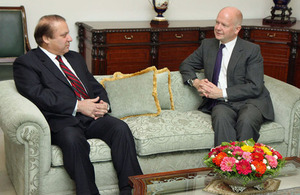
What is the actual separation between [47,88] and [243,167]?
4.68ft

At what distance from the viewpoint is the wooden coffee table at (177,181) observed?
2377mm

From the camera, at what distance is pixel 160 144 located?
3.05 metres

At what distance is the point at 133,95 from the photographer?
11.2 feet

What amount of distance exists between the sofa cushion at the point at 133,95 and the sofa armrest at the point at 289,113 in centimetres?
91

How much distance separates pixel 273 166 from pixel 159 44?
2.74 metres

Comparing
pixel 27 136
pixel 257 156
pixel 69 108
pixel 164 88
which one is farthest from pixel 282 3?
pixel 27 136

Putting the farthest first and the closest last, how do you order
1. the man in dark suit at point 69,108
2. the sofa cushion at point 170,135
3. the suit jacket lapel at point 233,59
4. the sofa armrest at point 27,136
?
the suit jacket lapel at point 233,59
the sofa cushion at point 170,135
the man in dark suit at point 69,108
the sofa armrest at point 27,136

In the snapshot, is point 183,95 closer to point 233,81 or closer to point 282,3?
point 233,81

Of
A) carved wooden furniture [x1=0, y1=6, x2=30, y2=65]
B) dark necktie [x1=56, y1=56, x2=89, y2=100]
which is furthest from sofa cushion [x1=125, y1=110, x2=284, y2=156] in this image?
carved wooden furniture [x1=0, y1=6, x2=30, y2=65]

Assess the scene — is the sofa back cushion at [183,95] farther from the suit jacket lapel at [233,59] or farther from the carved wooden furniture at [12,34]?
the carved wooden furniture at [12,34]

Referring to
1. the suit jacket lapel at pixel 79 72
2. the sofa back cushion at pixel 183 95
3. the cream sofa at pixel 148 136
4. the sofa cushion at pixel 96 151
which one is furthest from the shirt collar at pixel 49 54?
the sofa back cushion at pixel 183 95

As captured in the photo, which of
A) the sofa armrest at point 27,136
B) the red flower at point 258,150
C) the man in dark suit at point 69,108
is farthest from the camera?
the man in dark suit at point 69,108

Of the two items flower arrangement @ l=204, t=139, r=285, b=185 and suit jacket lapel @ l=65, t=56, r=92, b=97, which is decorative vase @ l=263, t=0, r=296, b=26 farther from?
flower arrangement @ l=204, t=139, r=285, b=185

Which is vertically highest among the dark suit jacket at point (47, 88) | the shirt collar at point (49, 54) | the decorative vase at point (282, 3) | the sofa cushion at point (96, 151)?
the decorative vase at point (282, 3)
